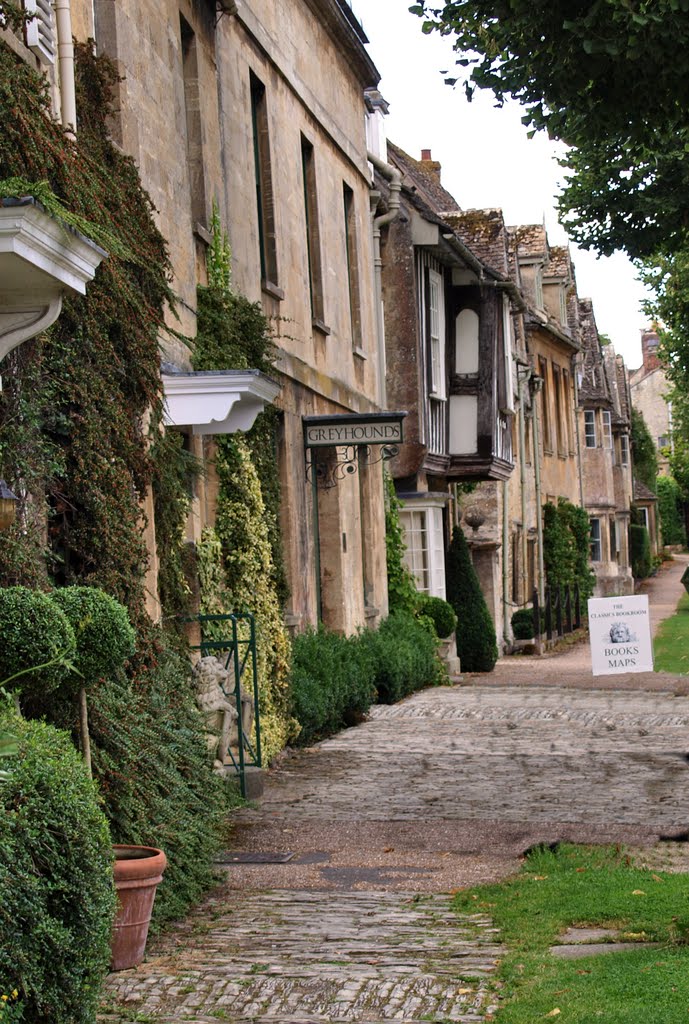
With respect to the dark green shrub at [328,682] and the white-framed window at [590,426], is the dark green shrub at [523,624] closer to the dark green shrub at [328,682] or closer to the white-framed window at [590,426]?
the dark green shrub at [328,682]

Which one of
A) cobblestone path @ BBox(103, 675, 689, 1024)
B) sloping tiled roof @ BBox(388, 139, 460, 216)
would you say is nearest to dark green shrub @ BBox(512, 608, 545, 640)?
sloping tiled roof @ BBox(388, 139, 460, 216)

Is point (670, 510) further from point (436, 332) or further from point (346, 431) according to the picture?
point (346, 431)

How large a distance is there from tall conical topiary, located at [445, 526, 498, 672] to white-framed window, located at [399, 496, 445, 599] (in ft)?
6.46

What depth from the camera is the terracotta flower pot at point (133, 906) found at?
6.73m

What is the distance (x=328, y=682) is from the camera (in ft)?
53.2

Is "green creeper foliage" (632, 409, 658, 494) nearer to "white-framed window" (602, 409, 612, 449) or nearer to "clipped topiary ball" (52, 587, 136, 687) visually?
"white-framed window" (602, 409, 612, 449)

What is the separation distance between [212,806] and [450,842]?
1874 mm

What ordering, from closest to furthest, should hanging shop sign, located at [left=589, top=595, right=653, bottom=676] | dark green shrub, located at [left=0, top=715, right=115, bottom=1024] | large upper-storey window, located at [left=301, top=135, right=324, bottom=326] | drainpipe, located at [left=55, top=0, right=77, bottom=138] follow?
dark green shrub, located at [left=0, top=715, right=115, bottom=1024]
drainpipe, located at [left=55, top=0, right=77, bottom=138]
large upper-storey window, located at [left=301, top=135, right=324, bottom=326]
hanging shop sign, located at [left=589, top=595, right=653, bottom=676]

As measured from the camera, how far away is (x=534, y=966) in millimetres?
6527

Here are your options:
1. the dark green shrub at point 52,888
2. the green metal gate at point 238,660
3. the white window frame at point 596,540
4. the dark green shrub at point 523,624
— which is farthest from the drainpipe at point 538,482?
the dark green shrub at point 52,888

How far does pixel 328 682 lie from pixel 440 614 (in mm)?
9823

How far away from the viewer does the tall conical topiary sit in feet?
94.4

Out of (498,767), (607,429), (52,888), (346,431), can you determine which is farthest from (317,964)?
(607,429)

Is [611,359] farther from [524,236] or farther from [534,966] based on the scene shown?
[534,966]
